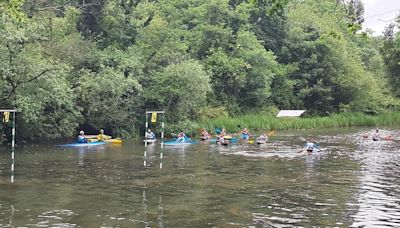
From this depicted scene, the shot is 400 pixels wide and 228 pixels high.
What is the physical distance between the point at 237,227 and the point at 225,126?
3480 centimetres

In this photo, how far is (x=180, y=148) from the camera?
35.5 meters

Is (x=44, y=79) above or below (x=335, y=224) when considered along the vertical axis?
above

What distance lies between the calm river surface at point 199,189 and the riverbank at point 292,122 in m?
14.6

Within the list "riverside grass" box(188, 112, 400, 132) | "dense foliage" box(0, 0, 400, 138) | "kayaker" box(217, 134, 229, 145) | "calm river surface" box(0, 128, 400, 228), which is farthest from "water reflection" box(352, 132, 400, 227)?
"riverside grass" box(188, 112, 400, 132)

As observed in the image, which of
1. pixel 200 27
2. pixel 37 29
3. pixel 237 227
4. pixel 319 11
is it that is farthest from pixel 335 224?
pixel 319 11

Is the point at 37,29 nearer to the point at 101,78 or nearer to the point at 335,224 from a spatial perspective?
the point at 101,78

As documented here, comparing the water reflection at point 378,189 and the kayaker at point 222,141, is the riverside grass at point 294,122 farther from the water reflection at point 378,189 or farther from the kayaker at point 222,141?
the water reflection at point 378,189

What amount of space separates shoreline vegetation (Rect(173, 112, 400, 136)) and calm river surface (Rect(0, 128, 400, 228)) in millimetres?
13697

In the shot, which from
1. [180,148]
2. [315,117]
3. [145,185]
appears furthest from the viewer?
[315,117]

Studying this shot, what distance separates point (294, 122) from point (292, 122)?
30 centimetres

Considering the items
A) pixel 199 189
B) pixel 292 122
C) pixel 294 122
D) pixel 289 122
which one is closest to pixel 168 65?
pixel 289 122

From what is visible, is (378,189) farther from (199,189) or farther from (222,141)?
(222,141)

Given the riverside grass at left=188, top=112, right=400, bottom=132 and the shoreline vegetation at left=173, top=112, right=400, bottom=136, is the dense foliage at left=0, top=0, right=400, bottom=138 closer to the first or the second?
the shoreline vegetation at left=173, top=112, right=400, bottom=136

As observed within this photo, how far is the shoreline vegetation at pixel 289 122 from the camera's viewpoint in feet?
156
